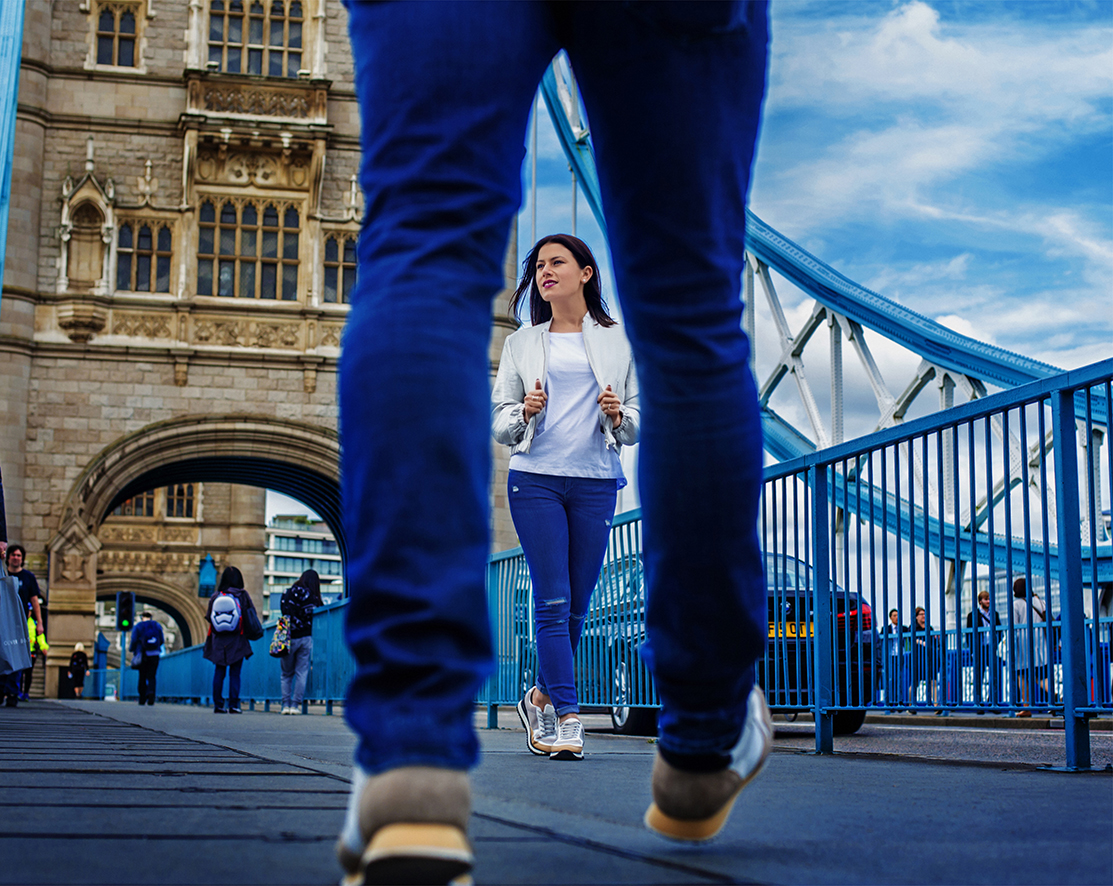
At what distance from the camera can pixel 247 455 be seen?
66.2 ft

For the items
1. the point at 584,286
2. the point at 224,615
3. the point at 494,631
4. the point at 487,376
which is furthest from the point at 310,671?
the point at 487,376

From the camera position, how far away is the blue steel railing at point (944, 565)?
10.4ft

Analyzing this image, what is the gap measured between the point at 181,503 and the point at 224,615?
28.9m

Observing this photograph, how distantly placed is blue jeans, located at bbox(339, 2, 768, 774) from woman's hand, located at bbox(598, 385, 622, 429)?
2.21m

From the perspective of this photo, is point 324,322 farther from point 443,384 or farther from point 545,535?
point 443,384

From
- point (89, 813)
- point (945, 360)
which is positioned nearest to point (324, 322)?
point (945, 360)

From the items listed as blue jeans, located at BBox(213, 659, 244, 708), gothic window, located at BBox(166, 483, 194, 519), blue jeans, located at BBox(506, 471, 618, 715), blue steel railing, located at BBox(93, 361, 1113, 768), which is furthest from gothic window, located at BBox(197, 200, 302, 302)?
gothic window, located at BBox(166, 483, 194, 519)

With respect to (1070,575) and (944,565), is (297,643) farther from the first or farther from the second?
(1070,575)

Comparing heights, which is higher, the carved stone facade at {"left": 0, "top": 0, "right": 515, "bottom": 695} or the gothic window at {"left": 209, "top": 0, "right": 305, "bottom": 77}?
the gothic window at {"left": 209, "top": 0, "right": 305, "bottom": 77}

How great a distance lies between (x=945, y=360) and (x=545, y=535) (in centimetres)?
2181

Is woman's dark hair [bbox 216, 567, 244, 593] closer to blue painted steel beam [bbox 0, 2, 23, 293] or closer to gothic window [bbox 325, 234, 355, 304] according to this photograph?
blue painted steel beam [bbox 0, 2, 23, 293]

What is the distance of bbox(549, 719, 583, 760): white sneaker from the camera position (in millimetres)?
3549

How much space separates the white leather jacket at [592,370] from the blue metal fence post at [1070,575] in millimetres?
1089

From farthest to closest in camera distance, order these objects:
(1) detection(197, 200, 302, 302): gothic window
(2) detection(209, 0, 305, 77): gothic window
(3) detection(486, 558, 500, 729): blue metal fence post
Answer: (2) detection(209, 0, 305, 77): gothic window
(1) detection(197, 200, 302, 302): gothic window
(3) detection(486, 558, 500, 729): blue metal fence post
